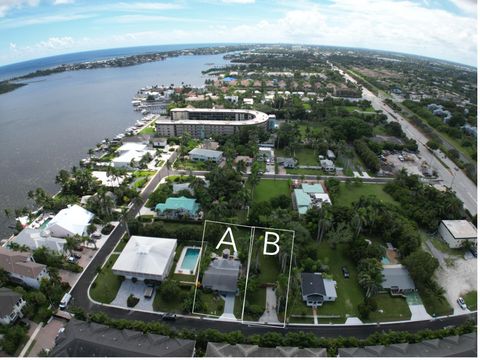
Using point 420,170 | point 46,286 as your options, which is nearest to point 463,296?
point 420,170

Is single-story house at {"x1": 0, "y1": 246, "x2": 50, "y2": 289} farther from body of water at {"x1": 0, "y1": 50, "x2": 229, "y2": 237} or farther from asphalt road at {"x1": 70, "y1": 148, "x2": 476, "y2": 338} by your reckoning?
body of water at {"x1": 0, "y1": 50, "x2": 229, "y2": 237}

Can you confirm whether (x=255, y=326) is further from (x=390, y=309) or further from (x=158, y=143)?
(x=158, y=143)

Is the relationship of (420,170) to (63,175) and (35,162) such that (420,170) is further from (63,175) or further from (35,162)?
(35,162)

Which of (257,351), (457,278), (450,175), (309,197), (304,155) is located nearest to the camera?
(257,351)

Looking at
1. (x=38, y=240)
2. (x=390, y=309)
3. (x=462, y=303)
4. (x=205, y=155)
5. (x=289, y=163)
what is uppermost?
(x=205, y=155)

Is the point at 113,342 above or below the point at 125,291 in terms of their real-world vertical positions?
above

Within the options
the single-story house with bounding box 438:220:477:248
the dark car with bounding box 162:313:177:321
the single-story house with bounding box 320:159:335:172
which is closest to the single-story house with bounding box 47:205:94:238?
the dark car with bounding box 162:313:177:321

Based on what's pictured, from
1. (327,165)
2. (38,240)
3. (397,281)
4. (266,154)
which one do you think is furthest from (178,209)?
(327,165)
